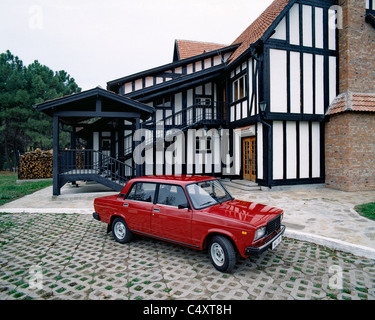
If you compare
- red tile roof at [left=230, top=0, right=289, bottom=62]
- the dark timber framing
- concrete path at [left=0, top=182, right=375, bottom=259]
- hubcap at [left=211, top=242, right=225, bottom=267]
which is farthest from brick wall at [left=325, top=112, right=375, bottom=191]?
hubcap at [left=211, top=242, right=225, bottom=267]

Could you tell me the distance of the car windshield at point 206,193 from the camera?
165 inches

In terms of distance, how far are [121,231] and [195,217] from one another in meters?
2.08

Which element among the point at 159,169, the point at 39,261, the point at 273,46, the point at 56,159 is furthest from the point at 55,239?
the point at 273,46

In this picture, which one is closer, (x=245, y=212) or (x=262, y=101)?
(x=245, y=212)

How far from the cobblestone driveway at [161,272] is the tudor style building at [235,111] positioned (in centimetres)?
542

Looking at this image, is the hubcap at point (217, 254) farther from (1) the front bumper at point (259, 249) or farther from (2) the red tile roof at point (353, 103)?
(2) the red tile roof at point (353, 103)

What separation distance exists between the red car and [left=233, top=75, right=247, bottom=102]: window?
9607mm

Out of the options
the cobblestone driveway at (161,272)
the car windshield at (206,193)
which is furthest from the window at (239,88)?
the cobblestone driveway at (161,272)

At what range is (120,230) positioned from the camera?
5109 mm

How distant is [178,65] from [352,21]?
9.27 m

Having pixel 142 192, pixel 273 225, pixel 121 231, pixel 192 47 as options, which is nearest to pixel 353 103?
pixel 273 225

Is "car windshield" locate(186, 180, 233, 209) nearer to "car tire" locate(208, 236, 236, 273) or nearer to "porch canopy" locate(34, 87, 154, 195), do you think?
"car tire" locate(208, 236, 236, 273)

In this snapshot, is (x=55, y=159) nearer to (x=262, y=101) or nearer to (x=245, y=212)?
(x=245, y=212)

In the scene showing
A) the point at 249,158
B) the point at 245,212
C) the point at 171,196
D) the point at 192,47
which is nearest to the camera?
the point at 245,212
